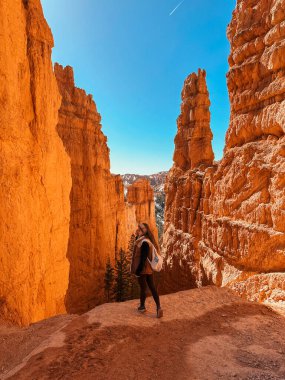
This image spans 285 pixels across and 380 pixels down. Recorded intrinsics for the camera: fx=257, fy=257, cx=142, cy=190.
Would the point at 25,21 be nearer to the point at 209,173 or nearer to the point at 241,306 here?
the point at 241,306

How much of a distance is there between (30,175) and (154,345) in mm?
6555

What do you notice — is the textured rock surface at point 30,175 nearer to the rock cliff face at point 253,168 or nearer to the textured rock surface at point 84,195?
the rock cliff face at point 253,168

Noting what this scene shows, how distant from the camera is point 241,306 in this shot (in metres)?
7.05

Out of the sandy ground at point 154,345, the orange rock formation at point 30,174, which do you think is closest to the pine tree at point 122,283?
the orange rock formation at point 30,174

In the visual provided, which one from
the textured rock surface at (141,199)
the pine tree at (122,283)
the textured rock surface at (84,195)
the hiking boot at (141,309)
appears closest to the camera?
the hiking boot at (141,309)

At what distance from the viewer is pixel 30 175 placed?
8.70 meters

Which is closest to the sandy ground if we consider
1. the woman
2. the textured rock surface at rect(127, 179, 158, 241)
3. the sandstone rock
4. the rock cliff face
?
the woman

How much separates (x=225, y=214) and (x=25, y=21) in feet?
40.3

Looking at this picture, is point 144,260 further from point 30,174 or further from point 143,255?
point 30,174

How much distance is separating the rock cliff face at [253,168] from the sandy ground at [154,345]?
3400 mm

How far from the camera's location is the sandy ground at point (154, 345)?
3869 mm

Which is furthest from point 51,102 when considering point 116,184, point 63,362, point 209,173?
point 116,184

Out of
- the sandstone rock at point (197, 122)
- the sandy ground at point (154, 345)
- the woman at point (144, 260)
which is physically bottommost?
the sandy ground at point (154, 345)

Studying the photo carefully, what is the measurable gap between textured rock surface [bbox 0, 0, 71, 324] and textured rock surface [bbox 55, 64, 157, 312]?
1497 centimetres
